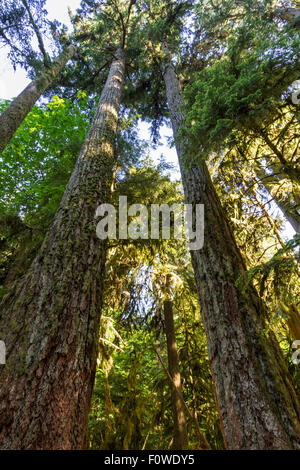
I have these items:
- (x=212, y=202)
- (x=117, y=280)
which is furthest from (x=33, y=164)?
(x=212, y=202)

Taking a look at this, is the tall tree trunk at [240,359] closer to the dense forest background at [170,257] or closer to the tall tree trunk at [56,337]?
the dense forest background at [170,257]

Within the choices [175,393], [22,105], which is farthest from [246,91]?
[22,105]

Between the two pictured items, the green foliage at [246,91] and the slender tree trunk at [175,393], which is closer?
the green foliage at [246,91]

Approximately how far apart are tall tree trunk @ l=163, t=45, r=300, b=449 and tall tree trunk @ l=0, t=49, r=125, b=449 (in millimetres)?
1297

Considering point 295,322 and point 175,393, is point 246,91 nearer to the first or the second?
point 295,322

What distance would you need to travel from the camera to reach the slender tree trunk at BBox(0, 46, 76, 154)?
4.93 meters

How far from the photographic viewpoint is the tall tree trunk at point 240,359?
6.18 feet

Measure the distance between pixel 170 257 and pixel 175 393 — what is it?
11.3ft

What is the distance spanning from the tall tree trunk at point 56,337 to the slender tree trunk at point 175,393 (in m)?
2.39

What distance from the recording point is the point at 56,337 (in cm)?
202

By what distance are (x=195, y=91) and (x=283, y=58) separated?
4.52ft

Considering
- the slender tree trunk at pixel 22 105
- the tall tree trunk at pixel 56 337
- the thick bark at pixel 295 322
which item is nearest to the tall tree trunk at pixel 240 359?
the thick bark at pixel 295 322
